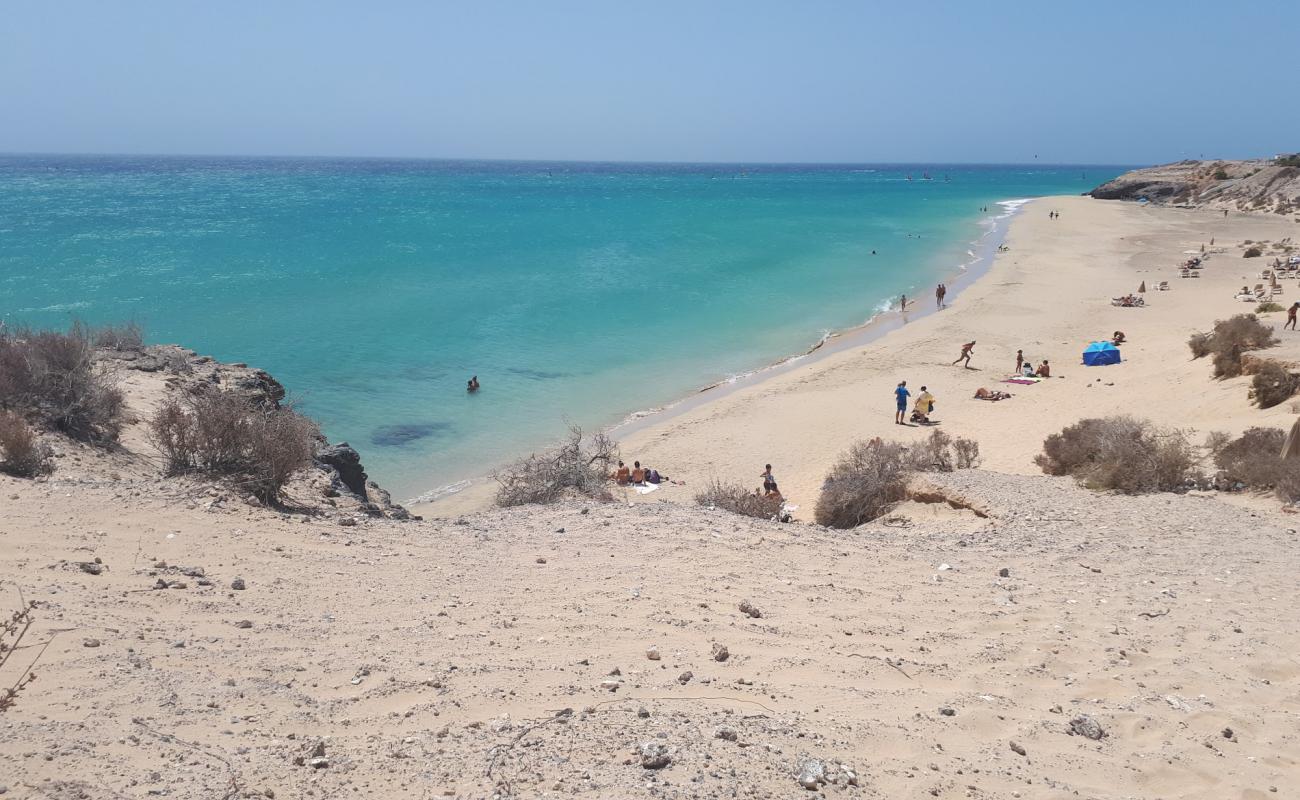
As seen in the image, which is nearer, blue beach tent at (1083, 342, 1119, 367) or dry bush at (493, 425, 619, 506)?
dry bush at (493, 425, 619, 506)

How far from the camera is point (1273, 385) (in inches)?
556

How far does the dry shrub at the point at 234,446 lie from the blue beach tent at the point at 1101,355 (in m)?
20.8

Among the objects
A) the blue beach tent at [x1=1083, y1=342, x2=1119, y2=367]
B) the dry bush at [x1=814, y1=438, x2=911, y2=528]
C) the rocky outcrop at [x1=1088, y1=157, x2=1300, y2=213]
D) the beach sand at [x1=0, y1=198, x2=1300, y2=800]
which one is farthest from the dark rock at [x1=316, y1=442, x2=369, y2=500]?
the rocky outcrop at [x1=1088, y1=157, x2=1300, y2=213]

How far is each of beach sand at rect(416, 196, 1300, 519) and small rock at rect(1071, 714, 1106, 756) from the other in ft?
26.2

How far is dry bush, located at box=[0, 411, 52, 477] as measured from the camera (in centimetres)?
817

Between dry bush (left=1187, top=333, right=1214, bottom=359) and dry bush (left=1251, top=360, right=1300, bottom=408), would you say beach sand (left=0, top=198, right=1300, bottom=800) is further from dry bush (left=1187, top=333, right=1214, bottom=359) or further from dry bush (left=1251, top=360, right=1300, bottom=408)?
dry bush (left=1187, top=333, right=1214, bottom=359)

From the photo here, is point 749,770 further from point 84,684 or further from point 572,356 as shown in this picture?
point 572,356

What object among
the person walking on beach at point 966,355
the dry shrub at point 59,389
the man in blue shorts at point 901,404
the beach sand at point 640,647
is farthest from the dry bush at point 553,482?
the person walking on beach at point 966,355

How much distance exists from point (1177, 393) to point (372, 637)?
56.9 feet

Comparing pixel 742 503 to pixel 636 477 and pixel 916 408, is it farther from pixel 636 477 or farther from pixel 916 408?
pixel 916 408

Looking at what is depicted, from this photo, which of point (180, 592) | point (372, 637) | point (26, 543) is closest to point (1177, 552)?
point (372, 637)

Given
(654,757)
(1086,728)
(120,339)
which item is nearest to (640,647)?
(654,757)

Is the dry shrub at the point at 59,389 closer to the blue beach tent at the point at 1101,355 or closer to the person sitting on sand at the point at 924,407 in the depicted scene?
the person sitting on sand at the point at 924,407

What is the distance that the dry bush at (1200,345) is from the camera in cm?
1923
